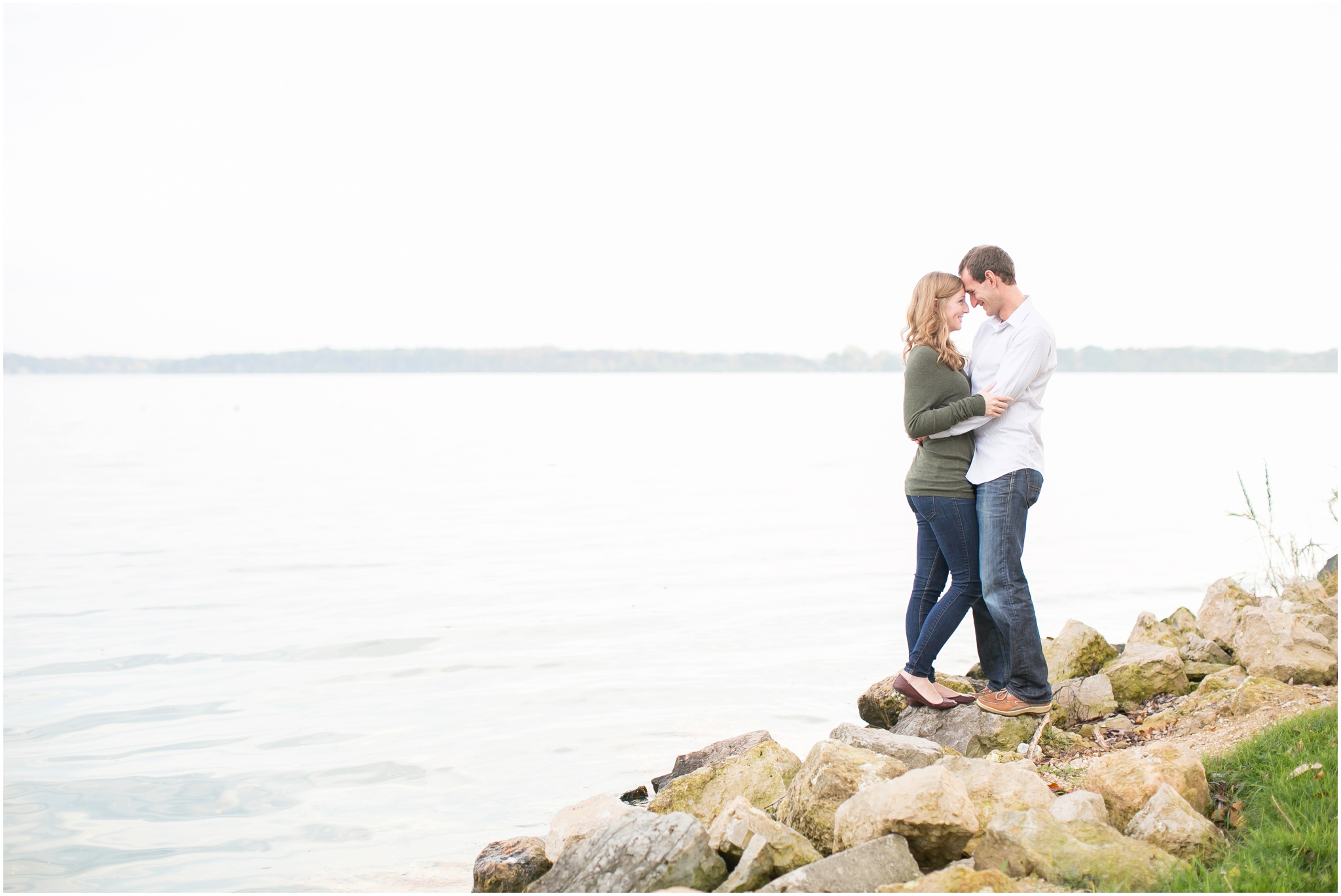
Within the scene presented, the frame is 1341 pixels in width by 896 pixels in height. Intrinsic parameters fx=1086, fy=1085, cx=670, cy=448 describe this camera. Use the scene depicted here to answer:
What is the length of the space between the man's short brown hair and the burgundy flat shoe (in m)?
2.11

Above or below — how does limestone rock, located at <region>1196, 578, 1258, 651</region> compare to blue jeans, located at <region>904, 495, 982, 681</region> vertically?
below

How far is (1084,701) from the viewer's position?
6000mm

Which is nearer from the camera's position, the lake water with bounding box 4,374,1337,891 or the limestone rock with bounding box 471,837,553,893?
the limestone rock with bounding box 471,837,553,893

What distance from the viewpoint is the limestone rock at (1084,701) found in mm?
5895

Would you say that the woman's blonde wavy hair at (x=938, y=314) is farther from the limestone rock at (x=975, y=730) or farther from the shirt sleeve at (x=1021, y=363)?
the limestone rock at (x=975, y=730)

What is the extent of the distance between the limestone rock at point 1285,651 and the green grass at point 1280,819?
1497mm

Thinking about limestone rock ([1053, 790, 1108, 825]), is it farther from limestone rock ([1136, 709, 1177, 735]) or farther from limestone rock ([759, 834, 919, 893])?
limestone rock ([1136, 709, 1177, 735])

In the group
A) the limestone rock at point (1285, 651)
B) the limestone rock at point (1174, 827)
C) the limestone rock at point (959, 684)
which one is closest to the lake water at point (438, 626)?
the limestone rock at point (959, 684)

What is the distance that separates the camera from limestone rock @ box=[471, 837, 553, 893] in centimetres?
455

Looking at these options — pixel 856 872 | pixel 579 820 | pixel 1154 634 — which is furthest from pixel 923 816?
pixel 1154 634

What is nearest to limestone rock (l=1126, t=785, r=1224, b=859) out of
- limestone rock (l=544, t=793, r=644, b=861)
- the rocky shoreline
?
the rocky shoreline

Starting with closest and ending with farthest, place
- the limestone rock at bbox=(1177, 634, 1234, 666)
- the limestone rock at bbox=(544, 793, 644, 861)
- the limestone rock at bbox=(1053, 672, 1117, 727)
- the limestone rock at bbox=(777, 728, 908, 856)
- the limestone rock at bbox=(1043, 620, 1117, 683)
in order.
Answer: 1. the limestone rock at bbox=(777, 728, 908, 856)
2. the limestone rock at bbox=(544, 793, 644, 861)
3. the limestone rock at bbox=(1053, 672, 1117, 727)
4. the limestone rock at bbox=(1043, 620, 1117, 683)
5. the limestone rock at bbox=(1177, 634, 1234, 666)

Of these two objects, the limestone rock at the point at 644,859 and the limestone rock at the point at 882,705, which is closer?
the limestone rock at the point at 644,859

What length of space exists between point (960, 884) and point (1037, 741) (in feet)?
6.97
